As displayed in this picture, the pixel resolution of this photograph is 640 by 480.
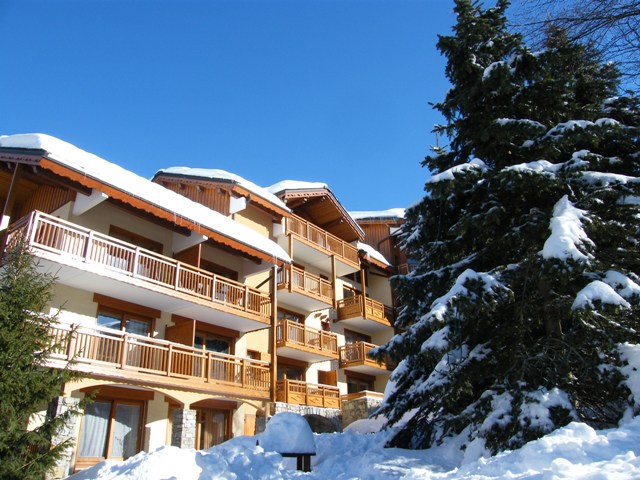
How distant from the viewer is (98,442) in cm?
1366

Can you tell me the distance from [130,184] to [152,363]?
543cm

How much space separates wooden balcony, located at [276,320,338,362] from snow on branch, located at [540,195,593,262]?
14.9 m

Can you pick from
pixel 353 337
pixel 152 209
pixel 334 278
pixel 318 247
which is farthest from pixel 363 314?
pixel 152 209

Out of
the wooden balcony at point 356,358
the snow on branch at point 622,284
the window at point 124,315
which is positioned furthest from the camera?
the wooden balcony at point 356,358

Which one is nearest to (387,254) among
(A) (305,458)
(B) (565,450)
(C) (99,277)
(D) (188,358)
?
(D) (188,358)

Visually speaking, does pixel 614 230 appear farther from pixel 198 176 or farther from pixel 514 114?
pixel 198 176

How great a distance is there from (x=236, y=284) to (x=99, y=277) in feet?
17.1

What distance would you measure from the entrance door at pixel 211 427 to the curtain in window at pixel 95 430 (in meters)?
3.62

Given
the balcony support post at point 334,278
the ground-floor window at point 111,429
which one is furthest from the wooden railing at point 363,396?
the ground-floor window at point 111,429

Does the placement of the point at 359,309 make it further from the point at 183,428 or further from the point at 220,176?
the point at 183,428

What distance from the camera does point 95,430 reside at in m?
13.7

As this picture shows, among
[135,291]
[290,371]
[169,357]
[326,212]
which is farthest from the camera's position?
[326,212]

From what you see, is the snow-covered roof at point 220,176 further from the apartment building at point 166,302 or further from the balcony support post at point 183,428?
the balcony support post at point 183,428

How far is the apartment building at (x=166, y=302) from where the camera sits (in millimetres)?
13328
